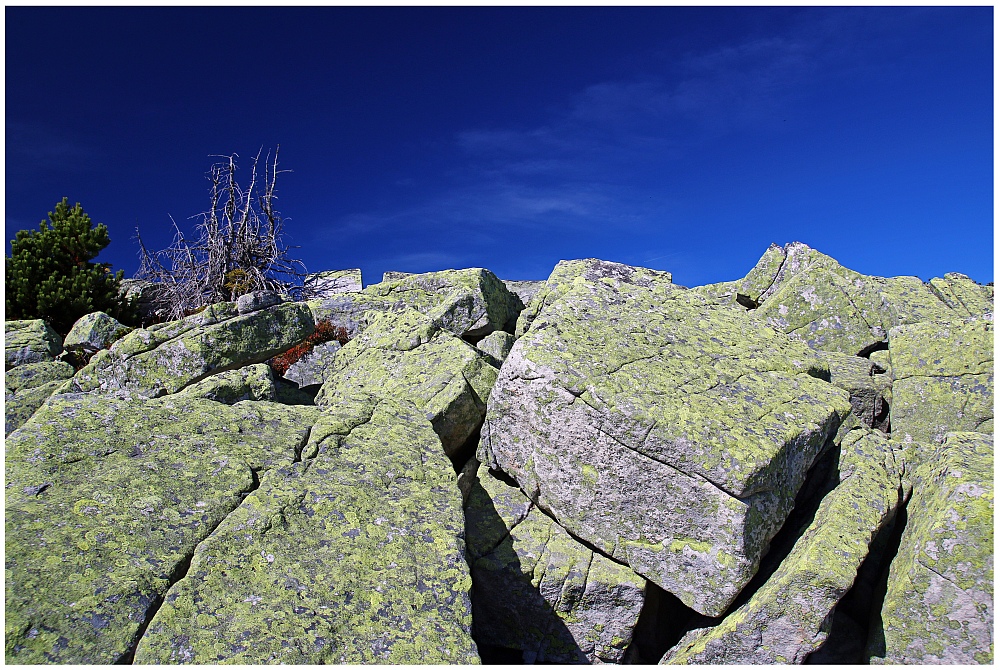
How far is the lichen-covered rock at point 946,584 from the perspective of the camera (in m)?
7.00

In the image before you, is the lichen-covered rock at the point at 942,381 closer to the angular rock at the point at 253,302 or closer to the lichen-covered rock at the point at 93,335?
the angular rock at the point at 253,302

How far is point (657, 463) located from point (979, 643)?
3.87 meters

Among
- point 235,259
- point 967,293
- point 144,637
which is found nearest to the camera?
point 144,637

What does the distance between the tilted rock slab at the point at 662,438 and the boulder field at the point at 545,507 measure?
0.12 feet

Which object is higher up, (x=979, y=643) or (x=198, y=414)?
(x=198, y=414)

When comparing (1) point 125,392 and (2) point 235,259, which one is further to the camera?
(2) point 235,259

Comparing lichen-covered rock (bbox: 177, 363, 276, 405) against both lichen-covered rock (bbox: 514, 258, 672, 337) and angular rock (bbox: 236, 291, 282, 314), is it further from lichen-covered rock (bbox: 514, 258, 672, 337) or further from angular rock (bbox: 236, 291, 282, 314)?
lichen-covered rock (bbox: 514, 258, 672, 337)

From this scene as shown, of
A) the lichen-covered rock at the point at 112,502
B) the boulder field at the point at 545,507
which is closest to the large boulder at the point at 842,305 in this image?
the boulder field at the point at 545,507

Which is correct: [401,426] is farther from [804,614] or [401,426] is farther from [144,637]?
[804,614]

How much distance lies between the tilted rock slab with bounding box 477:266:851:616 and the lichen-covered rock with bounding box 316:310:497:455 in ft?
2.12

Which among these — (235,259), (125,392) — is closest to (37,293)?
(235,259)

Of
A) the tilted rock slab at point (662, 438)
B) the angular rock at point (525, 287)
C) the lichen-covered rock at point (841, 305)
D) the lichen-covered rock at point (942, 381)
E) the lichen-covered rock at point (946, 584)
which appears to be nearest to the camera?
the lichen-covered rock at point (946, 584)

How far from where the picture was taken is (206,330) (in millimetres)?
12961

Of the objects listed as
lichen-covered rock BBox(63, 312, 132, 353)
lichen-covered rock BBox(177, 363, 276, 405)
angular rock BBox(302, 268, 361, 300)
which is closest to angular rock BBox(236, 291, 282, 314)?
lichen-covered rock BBox(177, 363, 276, 405)
